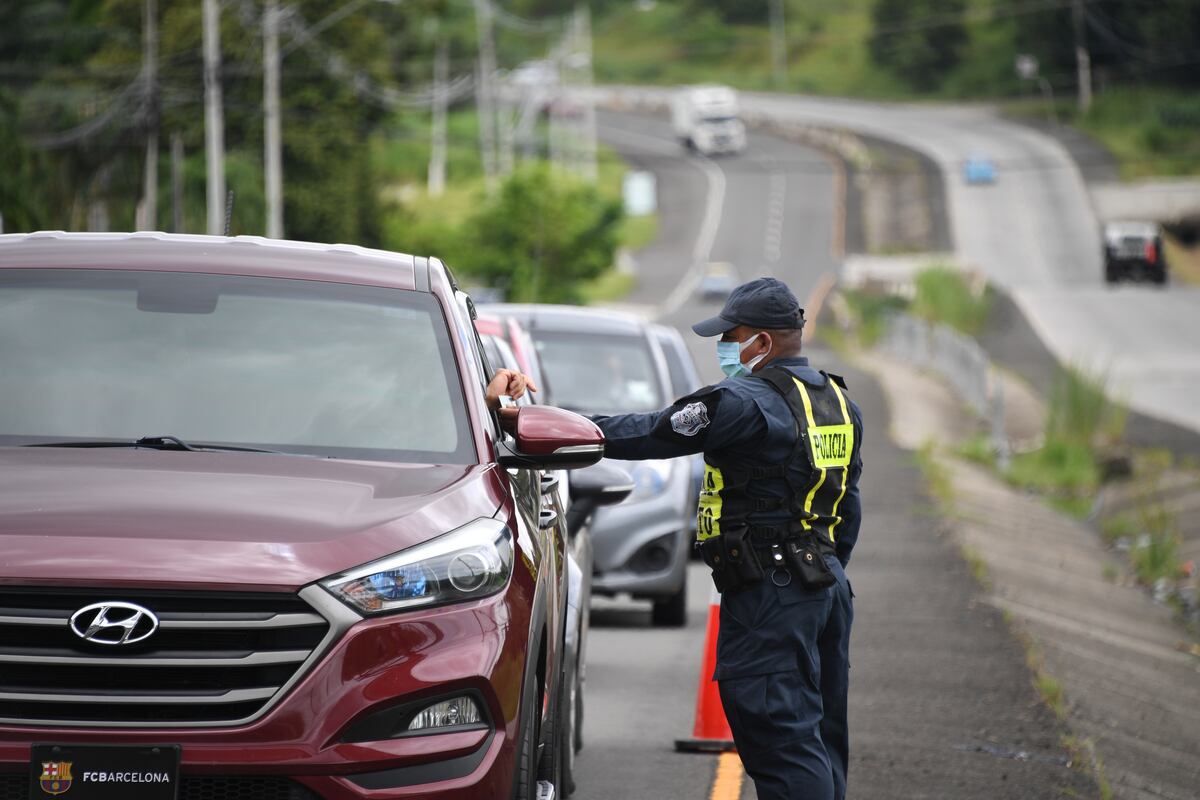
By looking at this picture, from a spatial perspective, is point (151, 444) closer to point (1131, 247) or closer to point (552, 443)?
point (552, 443)

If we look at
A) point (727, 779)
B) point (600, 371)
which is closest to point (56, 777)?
point (727, 779)

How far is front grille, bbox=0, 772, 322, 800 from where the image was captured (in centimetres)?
438

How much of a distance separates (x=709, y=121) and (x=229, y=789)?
9575 cm

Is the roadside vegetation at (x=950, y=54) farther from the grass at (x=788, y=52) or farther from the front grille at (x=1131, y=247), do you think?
the front grille at (x=1131, y=247)

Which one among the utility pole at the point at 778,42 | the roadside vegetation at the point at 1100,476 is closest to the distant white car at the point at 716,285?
the roadside vegetation at the point at 1100,476

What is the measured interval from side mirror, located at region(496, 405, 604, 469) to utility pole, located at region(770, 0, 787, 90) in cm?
12837

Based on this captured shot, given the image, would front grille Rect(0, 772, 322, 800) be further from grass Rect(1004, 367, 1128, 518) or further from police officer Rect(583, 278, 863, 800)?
grass Rect(1004, 367, 1128, 518)

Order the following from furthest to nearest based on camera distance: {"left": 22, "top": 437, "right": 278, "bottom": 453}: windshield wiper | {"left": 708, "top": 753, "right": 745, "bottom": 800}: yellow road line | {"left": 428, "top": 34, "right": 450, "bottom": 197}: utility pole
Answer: {"left": 428, "top": 34, "right": 450, "bottom": 197}: utility pole, {"left": 708, "top": 753, "right": 745, "bottom": 800}: yellow road line, {"left": 22, "top": 437, "right": 278, "bottom": 453}: windshield wiper

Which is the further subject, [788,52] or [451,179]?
[788,52]

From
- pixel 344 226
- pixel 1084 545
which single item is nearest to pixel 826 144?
pixel 344 226

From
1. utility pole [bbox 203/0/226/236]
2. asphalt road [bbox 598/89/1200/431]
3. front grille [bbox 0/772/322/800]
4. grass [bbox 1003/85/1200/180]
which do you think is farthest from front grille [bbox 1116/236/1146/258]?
front grille [bbox 0/772/322/800]

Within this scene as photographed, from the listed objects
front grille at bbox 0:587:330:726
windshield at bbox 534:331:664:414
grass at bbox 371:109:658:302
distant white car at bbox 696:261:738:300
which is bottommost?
distant white car at bbox 696:261:738:300

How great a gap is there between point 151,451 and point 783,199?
285 feet

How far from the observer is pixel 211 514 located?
460 cm
